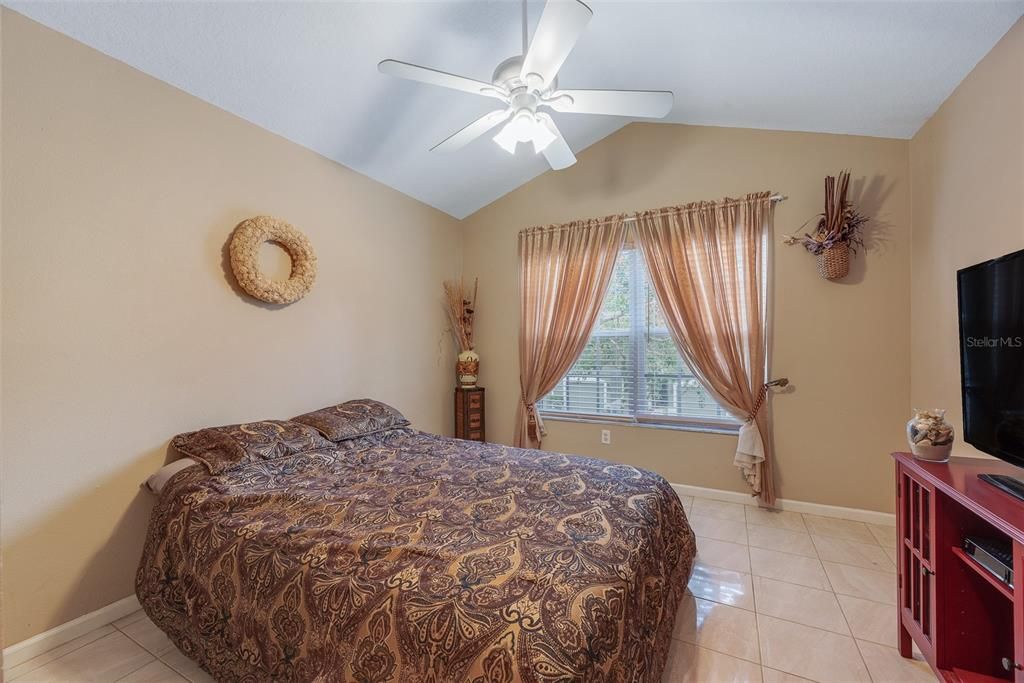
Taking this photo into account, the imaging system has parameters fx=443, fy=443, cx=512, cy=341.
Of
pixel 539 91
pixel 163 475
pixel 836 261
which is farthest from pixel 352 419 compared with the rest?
pixel 836 261

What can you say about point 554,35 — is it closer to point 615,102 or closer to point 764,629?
point 615,102

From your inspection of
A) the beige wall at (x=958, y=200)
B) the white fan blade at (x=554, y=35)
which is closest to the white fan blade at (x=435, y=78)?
the white fan blade at (x=554, y=35)

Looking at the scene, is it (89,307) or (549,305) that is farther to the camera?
(549,305)

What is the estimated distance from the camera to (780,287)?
3008mm

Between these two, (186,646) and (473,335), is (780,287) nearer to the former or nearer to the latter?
(473,335)

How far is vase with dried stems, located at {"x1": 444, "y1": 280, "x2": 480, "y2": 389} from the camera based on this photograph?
3967 millimetres

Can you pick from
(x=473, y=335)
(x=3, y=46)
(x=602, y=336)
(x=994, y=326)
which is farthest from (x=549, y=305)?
(x=3, y=46)

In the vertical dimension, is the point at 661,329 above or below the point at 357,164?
below

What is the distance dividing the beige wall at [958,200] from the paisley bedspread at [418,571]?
66.1 inches

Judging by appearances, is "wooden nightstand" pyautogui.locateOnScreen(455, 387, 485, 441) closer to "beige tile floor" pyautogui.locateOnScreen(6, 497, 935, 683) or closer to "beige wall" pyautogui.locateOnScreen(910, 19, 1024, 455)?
"beige tile floor" pyautogui.locateOnScreen(6, 497, 935, 683)

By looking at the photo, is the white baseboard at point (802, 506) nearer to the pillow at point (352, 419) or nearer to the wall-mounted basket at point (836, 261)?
the wall-mounted basket at point (836, 261)

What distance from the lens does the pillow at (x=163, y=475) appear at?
2025 millimetres

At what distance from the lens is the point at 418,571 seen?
1.33 meters

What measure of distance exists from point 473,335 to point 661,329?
168 cm
